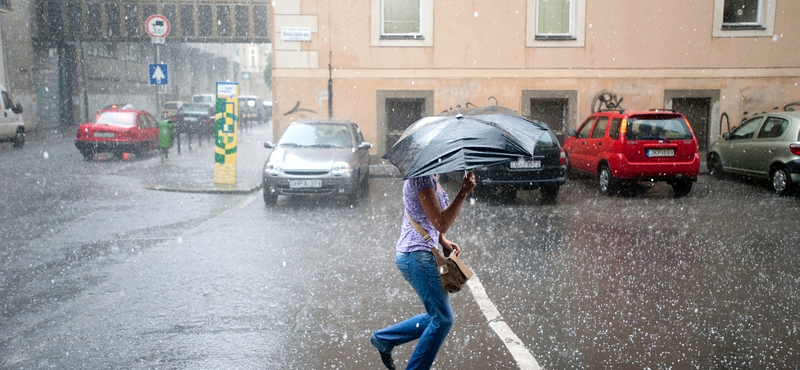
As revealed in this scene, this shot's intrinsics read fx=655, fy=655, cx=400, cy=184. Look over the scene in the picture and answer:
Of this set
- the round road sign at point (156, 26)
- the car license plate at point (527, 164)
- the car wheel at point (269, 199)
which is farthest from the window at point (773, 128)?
the round road sign at point (156, 26)

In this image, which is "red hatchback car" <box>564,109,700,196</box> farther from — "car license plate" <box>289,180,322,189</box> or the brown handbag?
the brown handbag

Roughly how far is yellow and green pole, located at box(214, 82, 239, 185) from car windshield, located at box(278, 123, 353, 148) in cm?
145

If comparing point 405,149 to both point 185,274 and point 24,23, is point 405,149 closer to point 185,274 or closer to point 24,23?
point 185,274

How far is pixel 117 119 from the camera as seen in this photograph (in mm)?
18344

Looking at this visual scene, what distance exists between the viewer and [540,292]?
5.84 metres

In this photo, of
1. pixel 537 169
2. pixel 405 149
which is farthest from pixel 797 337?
pixel 537 169


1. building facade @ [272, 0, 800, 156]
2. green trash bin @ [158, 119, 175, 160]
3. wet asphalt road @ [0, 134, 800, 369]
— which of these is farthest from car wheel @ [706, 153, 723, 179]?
green trash bin @ [158, 119, 175, 160]

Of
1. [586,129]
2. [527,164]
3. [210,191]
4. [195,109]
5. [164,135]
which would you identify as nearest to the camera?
[527,164]

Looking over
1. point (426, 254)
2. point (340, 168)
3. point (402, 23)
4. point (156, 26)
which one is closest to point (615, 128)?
point (340, 168)

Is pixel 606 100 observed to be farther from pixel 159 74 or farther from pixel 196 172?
pixel 159 74

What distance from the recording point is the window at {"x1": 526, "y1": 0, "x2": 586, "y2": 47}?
16922mm

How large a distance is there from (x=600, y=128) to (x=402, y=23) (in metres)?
6.83

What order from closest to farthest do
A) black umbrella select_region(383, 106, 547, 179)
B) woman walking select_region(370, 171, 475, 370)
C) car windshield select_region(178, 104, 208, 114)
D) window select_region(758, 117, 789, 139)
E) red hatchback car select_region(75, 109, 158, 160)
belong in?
black umbrella select_region(383, 106, 547, 179) → woman walking select_region(370, 171, 475, 370) → window select_region(758, 117, 789, 139) → red hatchback car select_region(75, 109, 158, 160) → car windshield select_region(178, 104, 208, 114)

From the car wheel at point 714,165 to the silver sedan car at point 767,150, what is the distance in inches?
1.1
